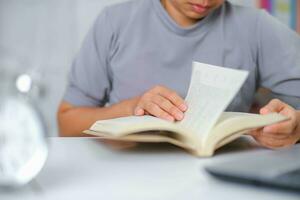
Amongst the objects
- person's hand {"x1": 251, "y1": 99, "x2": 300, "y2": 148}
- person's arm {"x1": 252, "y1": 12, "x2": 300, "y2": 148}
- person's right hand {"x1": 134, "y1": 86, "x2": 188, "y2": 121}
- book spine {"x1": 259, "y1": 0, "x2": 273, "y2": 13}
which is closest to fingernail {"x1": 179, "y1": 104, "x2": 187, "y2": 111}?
person's right hand {"x1": 134, "y1": 86, "x2": 188, "y2": 121}

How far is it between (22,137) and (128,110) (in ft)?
1.44

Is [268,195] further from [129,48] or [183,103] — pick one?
[129,48]

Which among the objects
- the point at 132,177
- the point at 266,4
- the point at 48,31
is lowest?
the point at 48,31

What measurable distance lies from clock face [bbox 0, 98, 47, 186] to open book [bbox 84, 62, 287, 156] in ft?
0.54

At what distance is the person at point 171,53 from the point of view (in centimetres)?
113

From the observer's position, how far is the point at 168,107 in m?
0.79

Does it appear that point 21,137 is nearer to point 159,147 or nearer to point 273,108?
point 159,147

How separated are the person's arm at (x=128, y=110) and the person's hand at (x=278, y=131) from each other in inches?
5.1

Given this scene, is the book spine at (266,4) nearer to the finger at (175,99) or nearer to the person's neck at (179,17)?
the person's neck at (179,17)

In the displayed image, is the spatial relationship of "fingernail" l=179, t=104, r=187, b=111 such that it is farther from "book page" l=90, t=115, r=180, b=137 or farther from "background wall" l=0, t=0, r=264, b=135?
"background wall" l=0, t=0, r=264, b=135

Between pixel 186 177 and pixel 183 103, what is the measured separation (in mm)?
196

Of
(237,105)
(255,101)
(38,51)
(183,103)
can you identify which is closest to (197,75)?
(183,103)

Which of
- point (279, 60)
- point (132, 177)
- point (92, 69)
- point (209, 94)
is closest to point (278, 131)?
point (209, 94)

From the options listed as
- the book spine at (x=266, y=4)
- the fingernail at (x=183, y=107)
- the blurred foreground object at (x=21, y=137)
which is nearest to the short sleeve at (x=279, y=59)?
the fingernail at (x=183, y=107)
